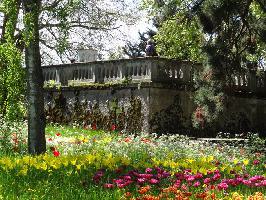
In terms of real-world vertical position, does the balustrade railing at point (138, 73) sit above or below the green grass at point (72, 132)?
above

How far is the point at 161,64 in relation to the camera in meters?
20.3

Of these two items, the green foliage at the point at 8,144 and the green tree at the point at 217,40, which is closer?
the green foliage at the point at 8,144

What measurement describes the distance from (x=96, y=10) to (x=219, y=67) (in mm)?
13568

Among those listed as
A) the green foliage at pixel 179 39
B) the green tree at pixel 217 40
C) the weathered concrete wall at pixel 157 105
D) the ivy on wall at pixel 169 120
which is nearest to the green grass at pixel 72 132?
the weathered concrete wall at pixel 157 105

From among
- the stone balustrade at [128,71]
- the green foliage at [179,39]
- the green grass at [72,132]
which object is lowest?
the green grass at [72,132]

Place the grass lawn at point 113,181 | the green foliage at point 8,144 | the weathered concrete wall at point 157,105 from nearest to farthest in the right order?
1. the grass lawn at point 113,181
2. the green foliage at point 8,144
3. the weathered concrete wall at point 157,105

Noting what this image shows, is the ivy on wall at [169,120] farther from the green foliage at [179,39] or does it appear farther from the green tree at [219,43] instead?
the green foliage at [179,39]

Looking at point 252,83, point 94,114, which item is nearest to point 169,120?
point 94,114

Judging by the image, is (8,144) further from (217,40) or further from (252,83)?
(252,83)

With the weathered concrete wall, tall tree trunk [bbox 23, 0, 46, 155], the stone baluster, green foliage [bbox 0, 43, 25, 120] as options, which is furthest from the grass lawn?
the stone baluster

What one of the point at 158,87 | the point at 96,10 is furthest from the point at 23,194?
the point at 96,10

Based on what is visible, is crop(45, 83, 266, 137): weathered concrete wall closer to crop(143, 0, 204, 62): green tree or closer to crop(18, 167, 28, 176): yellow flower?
crop(143, 0, 204, 62): green tree

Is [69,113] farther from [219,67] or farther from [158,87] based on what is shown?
[219,67]

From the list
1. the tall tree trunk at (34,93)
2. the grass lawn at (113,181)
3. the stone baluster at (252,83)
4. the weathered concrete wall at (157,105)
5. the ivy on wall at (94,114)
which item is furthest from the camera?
the stone baluster at (252,83)
